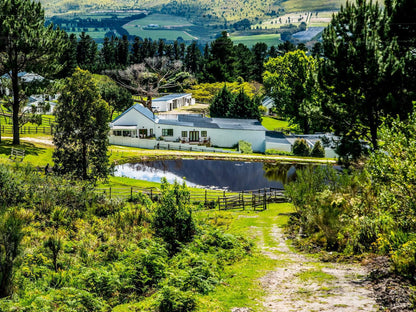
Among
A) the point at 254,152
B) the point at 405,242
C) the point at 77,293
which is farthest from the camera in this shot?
the point at 254,152

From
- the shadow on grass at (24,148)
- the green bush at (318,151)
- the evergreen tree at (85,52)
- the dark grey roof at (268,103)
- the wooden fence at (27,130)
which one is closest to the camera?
the shadow on grass at (24,148)

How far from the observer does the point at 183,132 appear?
71.2 meters

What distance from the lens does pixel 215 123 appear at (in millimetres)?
74312

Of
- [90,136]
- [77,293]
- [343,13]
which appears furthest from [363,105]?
[77,293]

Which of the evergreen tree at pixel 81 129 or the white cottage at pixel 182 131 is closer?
the evergreen tree at pixel 81 129

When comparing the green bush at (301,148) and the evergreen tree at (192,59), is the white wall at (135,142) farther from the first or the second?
the evergreen tree at (192,59)

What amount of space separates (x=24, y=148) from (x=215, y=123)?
34450mm

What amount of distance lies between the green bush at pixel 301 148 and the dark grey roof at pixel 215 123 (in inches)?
280

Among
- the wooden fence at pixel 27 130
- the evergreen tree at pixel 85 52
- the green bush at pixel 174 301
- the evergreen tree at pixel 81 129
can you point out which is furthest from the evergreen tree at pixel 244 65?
the green bush at pixel 174 301

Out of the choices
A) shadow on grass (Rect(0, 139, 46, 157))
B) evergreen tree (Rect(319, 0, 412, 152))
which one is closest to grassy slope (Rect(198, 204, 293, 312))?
evergreen tree (Rect(319, 0, 412, 152))

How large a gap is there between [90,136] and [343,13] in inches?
711

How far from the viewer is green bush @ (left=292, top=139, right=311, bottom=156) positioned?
66312 millimetres

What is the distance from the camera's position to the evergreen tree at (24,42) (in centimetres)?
4347

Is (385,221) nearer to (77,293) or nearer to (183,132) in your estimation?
(77,293)
